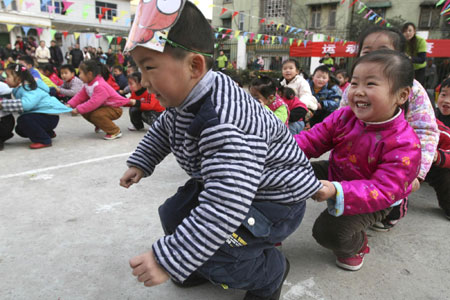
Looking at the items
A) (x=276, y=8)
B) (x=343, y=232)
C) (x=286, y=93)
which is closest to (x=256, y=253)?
(x=343, y=232)

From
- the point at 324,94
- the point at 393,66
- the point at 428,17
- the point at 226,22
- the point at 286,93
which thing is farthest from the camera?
the point at 226,22

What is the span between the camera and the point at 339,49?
41.7ft

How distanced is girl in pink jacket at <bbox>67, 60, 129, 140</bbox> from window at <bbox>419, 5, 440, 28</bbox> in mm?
21353

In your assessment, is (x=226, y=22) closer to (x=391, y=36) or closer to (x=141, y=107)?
(x=141, y=107)

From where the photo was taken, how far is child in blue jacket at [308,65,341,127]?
4672mm

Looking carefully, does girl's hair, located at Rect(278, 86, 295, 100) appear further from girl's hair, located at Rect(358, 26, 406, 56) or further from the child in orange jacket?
the child in orange jacket

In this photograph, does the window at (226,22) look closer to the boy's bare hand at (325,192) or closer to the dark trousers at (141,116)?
the dark trousers at (141,116)

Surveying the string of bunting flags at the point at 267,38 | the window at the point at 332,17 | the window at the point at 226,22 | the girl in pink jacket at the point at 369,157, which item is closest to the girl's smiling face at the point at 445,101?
the girl in pink jacket at the point at 369,157

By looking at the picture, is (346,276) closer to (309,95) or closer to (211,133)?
(211,133)

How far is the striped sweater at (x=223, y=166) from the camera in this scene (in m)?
1.04

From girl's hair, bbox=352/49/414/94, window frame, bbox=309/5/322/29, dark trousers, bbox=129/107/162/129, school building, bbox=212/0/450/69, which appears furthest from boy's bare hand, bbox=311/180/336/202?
window frame, bbox=309/5/322/29

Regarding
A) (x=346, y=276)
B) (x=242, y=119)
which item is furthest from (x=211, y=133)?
(x=346, y=276)

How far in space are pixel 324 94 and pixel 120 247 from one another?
150 inches

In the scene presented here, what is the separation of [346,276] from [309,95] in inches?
119
